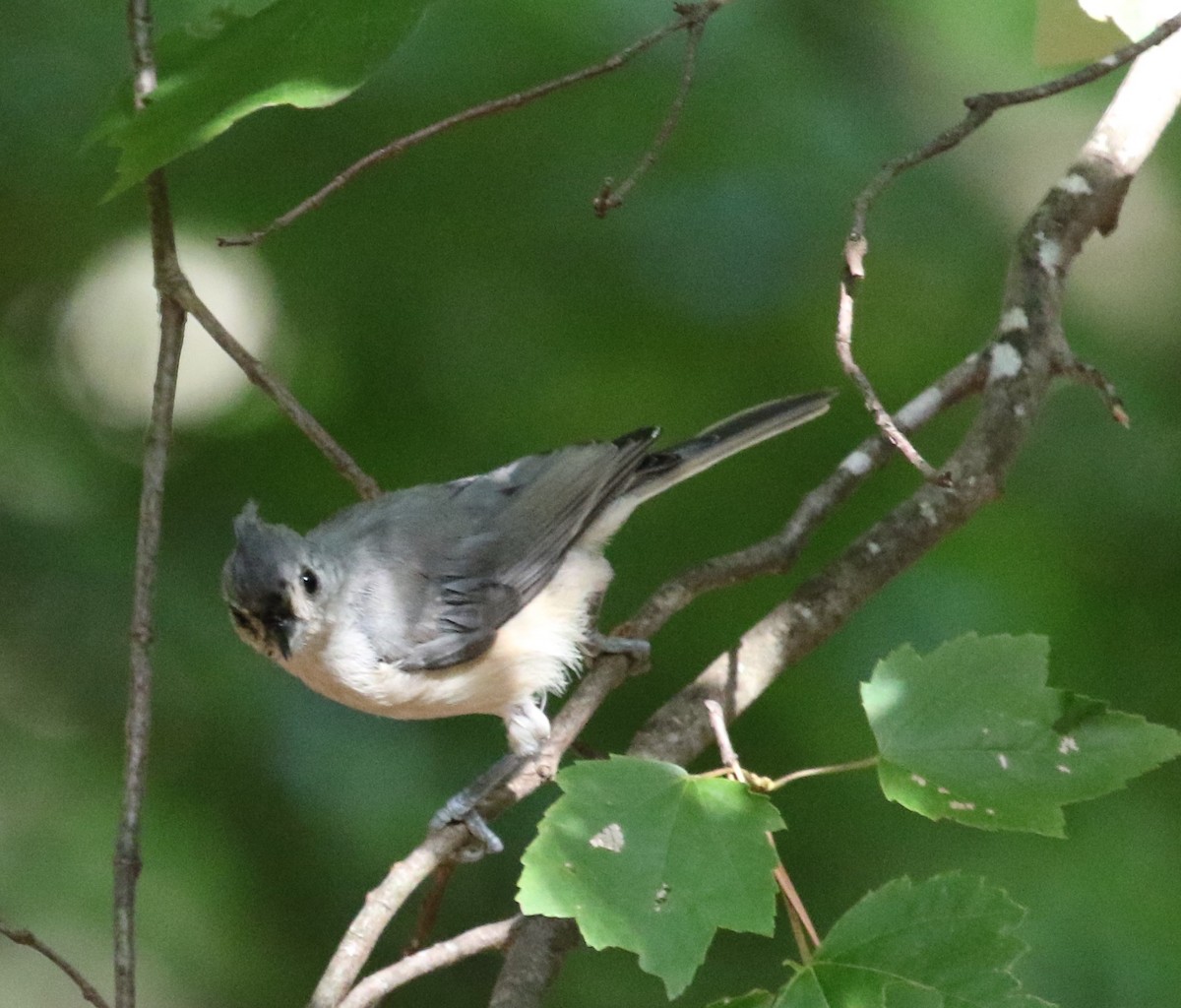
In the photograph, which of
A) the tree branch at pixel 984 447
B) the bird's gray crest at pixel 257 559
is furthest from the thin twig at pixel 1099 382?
the bird's gray crest at pixel 257 559

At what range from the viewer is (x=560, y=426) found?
13.3 feet

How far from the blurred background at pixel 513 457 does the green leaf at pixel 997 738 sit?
194 centimetres

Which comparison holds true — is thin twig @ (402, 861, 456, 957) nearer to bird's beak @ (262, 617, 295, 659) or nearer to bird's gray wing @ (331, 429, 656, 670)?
bird's beak @ (262, 617, 295, 659)

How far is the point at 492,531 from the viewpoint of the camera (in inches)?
133

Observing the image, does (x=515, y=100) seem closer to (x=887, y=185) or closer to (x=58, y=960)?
(x=887, y=185)

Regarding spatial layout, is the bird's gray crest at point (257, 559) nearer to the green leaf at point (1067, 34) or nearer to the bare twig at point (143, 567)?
the bare twig at point (143, 567)

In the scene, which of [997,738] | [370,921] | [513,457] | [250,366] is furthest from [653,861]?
[513,457]

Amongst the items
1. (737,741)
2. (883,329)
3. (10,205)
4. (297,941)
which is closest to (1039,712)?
(737,741)

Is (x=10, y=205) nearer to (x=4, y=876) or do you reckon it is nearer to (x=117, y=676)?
(x=117, y=676)

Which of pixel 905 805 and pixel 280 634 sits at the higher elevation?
pixel 280 634

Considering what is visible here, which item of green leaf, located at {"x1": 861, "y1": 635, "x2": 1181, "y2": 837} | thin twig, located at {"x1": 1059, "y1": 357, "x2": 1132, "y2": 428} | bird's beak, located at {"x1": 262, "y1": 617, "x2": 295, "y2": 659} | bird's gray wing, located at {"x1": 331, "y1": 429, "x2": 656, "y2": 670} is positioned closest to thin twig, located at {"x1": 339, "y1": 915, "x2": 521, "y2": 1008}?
green leaf, located at {"x1": 861, "y1": 635, "x2": 1181, "y2": 837}

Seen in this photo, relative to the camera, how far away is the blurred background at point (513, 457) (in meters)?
3.81

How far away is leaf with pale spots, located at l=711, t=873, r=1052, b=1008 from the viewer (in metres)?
1.48

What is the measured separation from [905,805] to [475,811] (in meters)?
1.25
